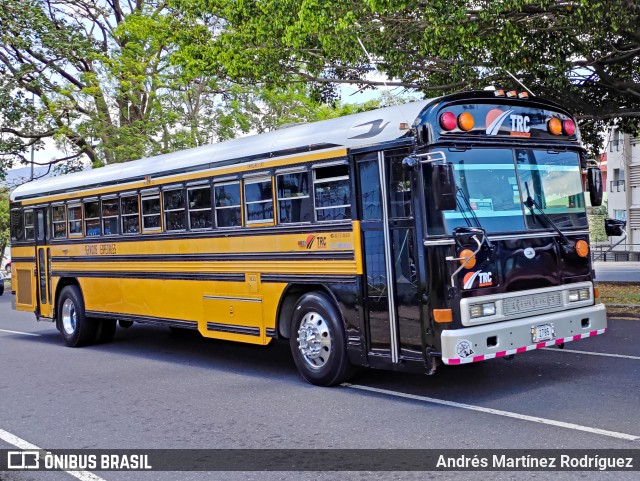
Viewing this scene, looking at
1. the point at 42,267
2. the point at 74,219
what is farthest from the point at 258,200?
the point at 42,267

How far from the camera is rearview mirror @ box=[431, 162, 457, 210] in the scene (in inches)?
279

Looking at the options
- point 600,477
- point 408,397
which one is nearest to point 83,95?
point 408,397

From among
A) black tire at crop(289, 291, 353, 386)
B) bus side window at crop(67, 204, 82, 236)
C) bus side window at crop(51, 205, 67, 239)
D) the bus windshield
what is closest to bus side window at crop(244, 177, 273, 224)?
black tire at crop(289, 291, 353, 386)

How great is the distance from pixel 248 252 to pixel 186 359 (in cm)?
243

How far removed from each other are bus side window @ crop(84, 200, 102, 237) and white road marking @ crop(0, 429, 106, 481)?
5.59m

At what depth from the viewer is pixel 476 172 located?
298 inches

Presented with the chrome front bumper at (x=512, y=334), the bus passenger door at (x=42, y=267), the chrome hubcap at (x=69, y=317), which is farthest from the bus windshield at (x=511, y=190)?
the bus passenger door at (x=42, y=267)

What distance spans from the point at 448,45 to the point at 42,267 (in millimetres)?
8156

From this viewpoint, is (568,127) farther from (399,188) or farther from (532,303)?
(399,188)

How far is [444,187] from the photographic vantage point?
7.11 meters

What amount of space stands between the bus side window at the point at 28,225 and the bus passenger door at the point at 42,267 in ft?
0.70

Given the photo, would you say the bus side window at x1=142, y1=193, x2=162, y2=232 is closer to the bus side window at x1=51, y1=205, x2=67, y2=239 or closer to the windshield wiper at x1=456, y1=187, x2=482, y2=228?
the bus side window at x1=51, y1=205, x2=67, y2=239

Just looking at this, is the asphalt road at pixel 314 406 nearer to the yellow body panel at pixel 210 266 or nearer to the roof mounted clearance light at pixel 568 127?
the yellow body panel at pixel 210 266

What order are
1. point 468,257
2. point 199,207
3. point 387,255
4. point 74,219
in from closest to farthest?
point 468,257 < point 387,255 < point 199,207 < point 74,219
